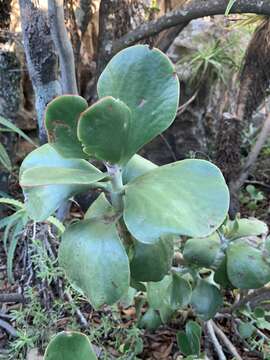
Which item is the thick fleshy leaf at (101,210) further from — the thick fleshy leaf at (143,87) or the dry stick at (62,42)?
the dry stick at (62,42)

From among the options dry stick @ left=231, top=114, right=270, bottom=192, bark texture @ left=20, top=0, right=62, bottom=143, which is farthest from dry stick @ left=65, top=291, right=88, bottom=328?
dry stick @ left=231, top=114, right=270, bottom=192

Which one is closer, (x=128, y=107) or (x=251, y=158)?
(x=128, y=107)

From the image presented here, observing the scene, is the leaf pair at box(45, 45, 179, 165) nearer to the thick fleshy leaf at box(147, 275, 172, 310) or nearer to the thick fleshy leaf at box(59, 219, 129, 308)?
the thick fleshy leaf at box(59, 219, 129, 308)

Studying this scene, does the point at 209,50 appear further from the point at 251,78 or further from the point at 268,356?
the point at 268,356

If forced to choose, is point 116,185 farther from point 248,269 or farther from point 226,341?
point 226,341

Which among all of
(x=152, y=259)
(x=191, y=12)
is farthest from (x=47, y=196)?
(x=191, y=12)

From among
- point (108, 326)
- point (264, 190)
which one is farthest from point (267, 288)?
point (264, 190)
